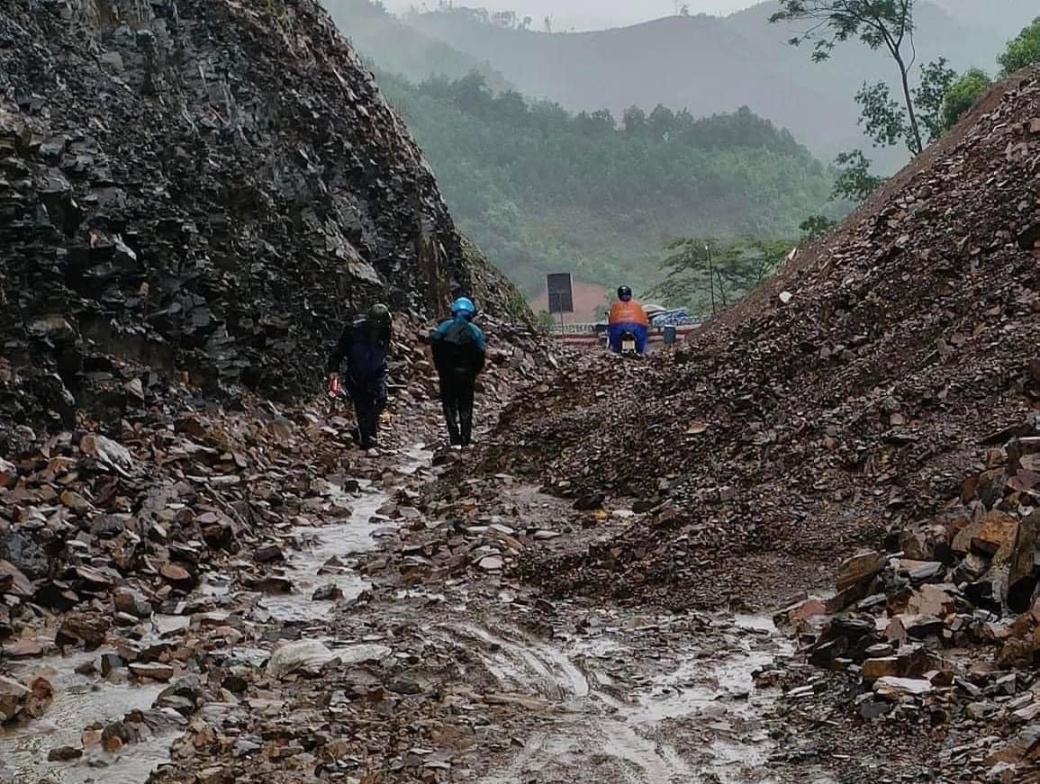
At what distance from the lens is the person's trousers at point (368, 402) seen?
12.5 m

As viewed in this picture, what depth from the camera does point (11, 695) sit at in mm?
5086

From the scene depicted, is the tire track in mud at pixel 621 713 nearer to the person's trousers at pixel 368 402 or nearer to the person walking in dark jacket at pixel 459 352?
the person walking in dark jacket at pixel 459 352

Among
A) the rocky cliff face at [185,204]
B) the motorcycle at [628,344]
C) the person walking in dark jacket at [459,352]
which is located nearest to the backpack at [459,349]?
the person walking in dark jacket at [459,352]

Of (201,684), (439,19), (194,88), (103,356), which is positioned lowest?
(201,684)

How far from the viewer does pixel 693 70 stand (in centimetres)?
19688

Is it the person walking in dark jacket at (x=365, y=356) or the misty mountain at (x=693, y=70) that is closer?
the person walking in dark jacket at (x=365, y=356)

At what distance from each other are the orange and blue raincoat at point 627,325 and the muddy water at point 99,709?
35.8 ft

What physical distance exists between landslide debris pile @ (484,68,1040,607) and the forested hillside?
223 feet

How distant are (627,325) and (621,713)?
13706 mm

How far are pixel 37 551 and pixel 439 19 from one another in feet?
640

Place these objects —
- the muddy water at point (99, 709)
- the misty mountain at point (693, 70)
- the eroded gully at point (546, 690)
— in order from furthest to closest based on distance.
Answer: the misty mountain at point (693, 70), the muddy water at point (99, 709), the eroded gully at point (546, 690)

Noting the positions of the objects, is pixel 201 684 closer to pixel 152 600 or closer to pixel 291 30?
pixel 152 600

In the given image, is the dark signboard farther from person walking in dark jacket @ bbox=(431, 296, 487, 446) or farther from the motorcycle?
person walking in dark jacket @ bbox=(431, 296, 487, 446)

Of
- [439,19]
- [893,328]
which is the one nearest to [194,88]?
[893,328]
